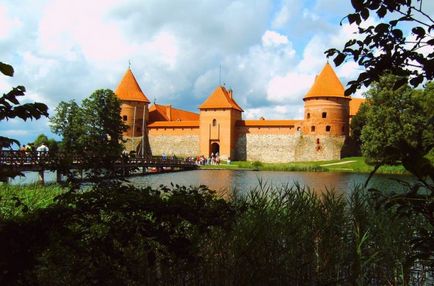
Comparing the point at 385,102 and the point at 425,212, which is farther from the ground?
the point at 385,102

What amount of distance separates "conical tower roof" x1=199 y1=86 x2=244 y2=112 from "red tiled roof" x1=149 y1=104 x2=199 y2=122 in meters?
7.96

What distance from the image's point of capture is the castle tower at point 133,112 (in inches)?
2082

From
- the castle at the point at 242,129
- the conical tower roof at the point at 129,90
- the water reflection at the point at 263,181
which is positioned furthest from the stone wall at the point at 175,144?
the water reflection at the point at 263,181

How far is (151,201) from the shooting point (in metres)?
2.87

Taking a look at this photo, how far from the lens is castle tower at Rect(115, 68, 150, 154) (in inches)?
2082

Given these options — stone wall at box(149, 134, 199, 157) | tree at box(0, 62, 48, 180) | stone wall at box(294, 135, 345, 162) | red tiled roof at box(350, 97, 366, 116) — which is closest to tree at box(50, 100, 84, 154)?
stone wall at box(149, 134, 199, 157)

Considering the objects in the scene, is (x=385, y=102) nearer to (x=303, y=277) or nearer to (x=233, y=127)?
(x=233, y=127)

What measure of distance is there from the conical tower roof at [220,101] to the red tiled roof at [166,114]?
26.1ft

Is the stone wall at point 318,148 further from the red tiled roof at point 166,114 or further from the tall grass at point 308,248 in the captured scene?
the tall grass at point 308,248

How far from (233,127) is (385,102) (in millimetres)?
20273

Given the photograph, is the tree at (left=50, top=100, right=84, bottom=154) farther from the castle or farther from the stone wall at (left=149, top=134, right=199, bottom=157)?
the stone wall at (left=149, top=134, right=199, bottom=157)

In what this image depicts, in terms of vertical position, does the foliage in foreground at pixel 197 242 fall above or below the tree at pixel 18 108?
below

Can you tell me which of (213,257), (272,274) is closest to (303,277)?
(272,274)

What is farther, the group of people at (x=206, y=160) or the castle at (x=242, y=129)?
the castle at (x=242, y=129)
